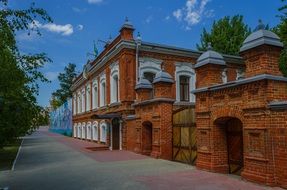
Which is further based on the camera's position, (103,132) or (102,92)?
(102,92)

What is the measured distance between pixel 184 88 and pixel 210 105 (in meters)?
12.7

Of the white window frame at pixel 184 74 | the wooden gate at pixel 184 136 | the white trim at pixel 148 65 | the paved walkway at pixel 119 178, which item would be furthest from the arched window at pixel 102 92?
the paved walkway at pixel 119 178

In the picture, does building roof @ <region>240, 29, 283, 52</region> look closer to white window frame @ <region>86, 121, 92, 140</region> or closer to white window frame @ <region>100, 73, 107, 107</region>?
white window frame @ <region>100, 73, 107, 107</region>

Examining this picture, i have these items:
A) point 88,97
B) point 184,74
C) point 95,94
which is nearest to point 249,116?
point 184,74

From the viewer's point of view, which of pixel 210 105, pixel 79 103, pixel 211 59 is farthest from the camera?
pixel 79 103

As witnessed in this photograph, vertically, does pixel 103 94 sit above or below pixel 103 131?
above

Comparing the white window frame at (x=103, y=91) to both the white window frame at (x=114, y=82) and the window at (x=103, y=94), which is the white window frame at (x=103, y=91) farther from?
the white window frame at (x=114, y=82)

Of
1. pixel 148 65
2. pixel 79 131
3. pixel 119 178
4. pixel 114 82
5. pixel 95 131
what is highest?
pixel 148 65

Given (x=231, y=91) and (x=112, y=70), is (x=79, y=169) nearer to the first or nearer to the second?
(x=231, y=91)

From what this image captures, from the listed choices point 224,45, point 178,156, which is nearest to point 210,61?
point 178,156

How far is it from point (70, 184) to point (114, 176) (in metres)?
1.68

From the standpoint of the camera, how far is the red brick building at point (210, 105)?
882 cm

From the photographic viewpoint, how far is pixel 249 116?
939cm

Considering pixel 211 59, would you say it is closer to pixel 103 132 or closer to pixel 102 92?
pixel 103 132
